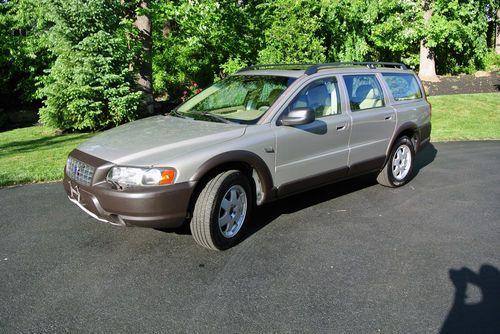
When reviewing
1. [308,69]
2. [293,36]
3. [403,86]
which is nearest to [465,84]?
[293,36]

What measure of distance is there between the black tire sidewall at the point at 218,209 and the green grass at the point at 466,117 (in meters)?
7.48

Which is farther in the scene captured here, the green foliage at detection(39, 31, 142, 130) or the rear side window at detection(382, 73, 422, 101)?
the green foliage at detection(39, 31, 142, 130)

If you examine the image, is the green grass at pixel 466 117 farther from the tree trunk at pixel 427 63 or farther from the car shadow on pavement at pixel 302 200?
the car shadow on pavement at pixel 302 200

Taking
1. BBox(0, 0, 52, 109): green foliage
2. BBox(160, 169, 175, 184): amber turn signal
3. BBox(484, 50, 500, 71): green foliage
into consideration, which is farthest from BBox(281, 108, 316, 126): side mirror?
BBox(484, 50, 500, 71): green foliage

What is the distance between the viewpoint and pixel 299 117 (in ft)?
14.7

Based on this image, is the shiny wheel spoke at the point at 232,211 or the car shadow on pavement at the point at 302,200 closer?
the shiny wheel spoke at the point at 232,211

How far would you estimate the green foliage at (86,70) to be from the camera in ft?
33.4

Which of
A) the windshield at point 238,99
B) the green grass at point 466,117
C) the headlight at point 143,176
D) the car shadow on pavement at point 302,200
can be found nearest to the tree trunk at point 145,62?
the windshield at point 238,99

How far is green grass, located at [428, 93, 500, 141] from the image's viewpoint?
36.4 feet

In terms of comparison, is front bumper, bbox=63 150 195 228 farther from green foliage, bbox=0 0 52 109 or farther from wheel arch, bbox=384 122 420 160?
green foliage, bbox=0 0 52 109

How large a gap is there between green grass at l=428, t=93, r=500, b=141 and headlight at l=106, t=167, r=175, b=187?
27.4 feet

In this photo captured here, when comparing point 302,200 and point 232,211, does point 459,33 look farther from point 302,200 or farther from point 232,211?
point 232,211

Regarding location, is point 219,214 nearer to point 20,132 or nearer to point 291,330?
point 291,330

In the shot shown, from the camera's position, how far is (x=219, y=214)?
4199 millimetres
